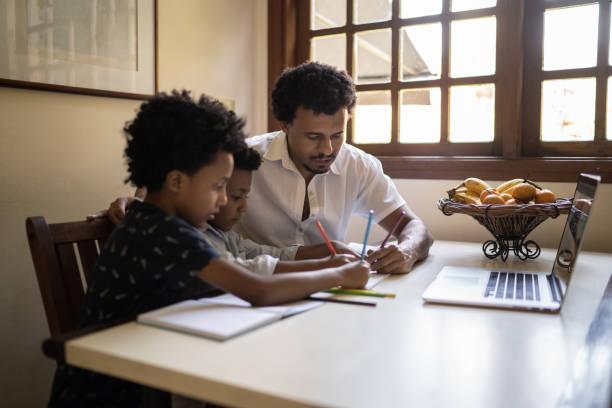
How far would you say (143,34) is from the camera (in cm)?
196

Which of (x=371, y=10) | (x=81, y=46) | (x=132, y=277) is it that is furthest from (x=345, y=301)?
(x=371, y=10)

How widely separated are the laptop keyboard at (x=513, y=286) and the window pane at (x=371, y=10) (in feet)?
4.65

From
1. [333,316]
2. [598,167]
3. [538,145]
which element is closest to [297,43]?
[538,145]

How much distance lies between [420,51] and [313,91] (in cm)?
87

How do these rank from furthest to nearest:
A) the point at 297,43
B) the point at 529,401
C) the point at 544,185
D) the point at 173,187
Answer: the point at 297,43 < the point at 544,185 < the point at 173,187 < the point at 529,401

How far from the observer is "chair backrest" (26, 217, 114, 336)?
3.66 feet

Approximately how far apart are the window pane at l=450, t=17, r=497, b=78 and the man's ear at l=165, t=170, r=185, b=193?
1.52 meters

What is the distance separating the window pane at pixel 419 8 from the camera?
2230 millimetres

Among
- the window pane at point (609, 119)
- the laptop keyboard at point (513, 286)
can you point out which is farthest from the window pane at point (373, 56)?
the laptop keyboard at point (513, 286)

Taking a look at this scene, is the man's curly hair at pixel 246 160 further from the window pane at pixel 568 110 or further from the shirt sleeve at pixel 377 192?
the window pane at pixel 568 110

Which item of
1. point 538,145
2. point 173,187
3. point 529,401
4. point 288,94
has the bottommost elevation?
point 529,401

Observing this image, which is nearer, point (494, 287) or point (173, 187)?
point (173, 187)

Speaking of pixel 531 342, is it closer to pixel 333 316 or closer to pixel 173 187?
pixel 333 316

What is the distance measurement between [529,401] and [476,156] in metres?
1.65
